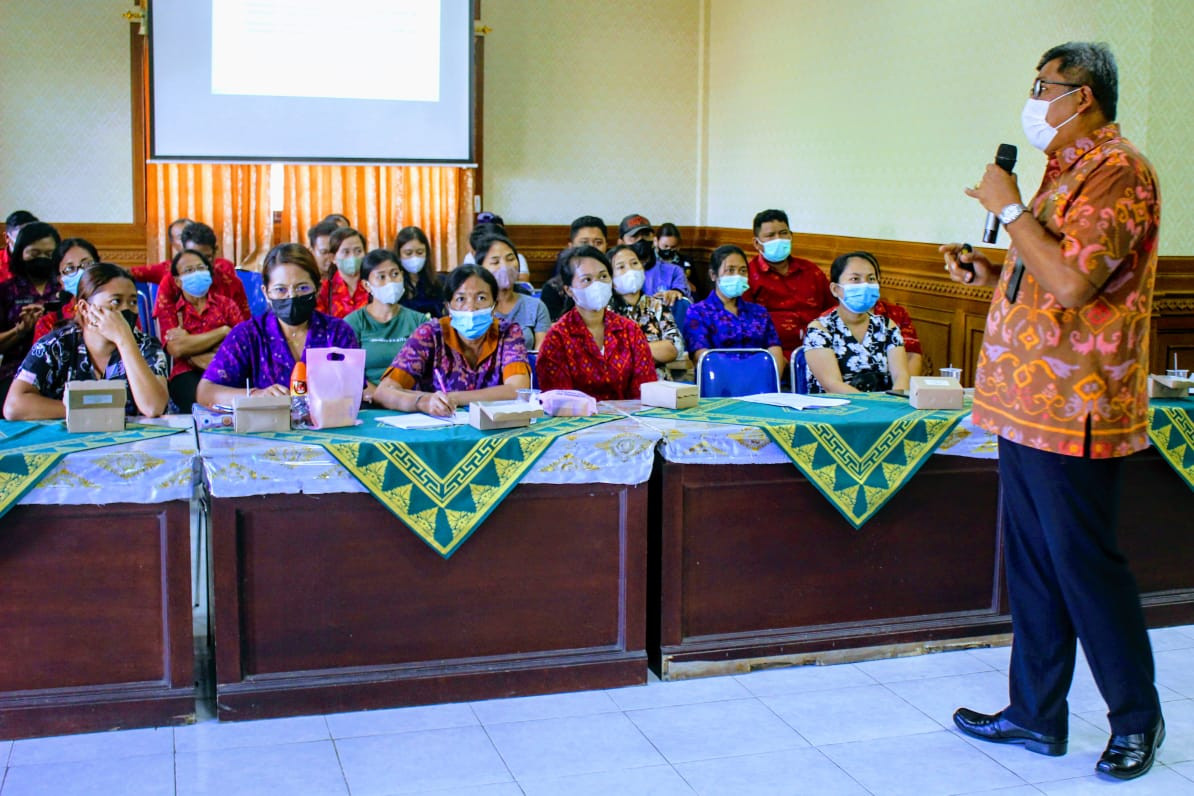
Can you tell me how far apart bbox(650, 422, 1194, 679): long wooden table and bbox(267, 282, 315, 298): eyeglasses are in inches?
48.5

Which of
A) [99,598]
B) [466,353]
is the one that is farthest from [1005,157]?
[99,598]

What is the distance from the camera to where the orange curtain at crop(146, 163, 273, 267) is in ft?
25.4

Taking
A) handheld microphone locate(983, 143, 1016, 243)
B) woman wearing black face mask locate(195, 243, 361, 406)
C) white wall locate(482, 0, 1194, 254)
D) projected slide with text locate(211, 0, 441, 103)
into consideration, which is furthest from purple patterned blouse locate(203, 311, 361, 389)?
projected slide with text locate(211, 0, 441, 103)

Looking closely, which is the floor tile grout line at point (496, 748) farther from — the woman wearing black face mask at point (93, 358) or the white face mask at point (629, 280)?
the white face mask at point (629, 280)

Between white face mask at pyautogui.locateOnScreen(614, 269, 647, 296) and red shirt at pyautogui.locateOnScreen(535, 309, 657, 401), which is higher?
white face mask at pyautogui.locateOnScreen(614, 269, 647, 296)

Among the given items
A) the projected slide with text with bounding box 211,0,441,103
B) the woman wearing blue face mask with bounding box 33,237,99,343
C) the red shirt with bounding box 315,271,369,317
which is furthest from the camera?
the projected slide with text with bounding box 211,0,441,103

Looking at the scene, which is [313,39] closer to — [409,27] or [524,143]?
[409,27]

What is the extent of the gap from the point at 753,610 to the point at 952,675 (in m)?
0.54

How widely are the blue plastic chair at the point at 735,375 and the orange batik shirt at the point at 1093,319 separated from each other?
1793mm

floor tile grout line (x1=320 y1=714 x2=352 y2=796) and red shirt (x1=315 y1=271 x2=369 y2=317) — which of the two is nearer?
floor tile grout line (x1=320 y1=714 x2=352 y2=796)

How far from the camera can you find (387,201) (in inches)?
317

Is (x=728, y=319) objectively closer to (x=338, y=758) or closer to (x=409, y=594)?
(x=409, y=594)

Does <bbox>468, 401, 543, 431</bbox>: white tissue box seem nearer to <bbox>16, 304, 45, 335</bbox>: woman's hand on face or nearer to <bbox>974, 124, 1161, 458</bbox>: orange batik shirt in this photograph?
<bbox>974, 124, 1161, 458</bbox>: orange batik shirt

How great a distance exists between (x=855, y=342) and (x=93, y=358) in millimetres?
2484
